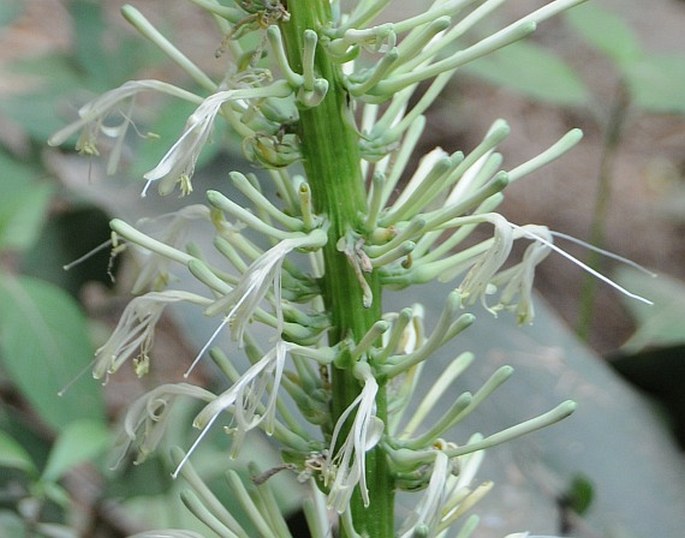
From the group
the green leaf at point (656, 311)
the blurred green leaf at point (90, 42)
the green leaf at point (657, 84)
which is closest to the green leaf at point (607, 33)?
the green leaf at point (657, 84)

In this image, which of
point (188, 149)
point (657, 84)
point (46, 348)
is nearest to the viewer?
point (188, 149)

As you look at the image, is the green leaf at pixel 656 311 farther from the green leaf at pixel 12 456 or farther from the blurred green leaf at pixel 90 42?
the blurred green leaf at pixel 90 42

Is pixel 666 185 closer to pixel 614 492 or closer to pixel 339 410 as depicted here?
pixel 614 492

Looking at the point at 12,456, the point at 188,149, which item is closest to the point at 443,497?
the point at 188,149

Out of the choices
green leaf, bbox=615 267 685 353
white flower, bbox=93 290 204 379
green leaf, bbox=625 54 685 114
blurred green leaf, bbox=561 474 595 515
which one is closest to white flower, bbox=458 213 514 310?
white flower, bbox=93 290 204 379

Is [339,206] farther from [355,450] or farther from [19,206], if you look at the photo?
[19,206]

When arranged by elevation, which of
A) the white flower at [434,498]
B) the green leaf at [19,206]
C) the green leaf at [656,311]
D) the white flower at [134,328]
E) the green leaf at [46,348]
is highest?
the white flower at [134,328]

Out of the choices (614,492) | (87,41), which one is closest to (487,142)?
(614,492)
